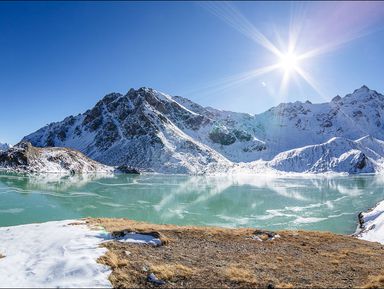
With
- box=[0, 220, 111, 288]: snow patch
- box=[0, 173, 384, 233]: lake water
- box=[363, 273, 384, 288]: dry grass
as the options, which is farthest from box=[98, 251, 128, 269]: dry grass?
box=[0, 173, 384, 233]: lake water

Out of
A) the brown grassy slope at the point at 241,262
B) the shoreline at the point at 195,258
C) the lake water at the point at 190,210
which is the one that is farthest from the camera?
the lake water at the point at 190,210

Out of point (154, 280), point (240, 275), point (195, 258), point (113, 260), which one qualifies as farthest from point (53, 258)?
point (240, 275)

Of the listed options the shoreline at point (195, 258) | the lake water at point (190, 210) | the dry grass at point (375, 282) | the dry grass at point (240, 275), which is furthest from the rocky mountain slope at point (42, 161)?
the dry grass at point (375, 282)

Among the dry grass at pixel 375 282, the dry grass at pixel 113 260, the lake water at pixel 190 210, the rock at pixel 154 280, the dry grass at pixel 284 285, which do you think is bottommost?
the lake water at pixel 190 210

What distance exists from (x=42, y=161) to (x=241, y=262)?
153m

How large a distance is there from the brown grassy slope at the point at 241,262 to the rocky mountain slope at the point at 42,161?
5294 inches

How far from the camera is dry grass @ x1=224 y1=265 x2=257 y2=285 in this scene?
56.1 feet

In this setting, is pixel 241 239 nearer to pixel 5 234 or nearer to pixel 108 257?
pixel 108 257

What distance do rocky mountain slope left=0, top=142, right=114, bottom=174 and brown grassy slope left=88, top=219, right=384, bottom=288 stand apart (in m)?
134

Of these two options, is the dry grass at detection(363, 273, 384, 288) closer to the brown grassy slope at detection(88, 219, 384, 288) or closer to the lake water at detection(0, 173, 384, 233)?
the brown grassy slope at detection(88, 219, 384, 288)

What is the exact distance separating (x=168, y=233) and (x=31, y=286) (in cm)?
1324

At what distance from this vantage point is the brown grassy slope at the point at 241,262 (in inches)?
676

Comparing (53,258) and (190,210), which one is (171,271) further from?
(190,210)

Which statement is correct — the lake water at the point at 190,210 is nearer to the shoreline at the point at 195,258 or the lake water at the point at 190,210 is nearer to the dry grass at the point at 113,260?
the shoreline at the point at 195,258
